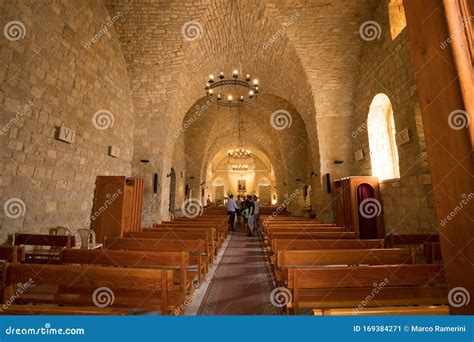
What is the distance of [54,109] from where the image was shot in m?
4.38

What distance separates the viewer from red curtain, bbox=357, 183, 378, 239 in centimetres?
587

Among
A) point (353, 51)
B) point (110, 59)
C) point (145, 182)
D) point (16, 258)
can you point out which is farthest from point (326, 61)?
point (16, 258)

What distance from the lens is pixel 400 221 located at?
5012mm

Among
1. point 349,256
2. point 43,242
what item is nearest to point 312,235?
point 349,256

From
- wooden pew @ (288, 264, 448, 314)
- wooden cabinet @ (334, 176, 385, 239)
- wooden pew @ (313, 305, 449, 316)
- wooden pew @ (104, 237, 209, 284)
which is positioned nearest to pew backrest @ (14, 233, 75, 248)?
wooden pew @ (104, 237, 209, 284)

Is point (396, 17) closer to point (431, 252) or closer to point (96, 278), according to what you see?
point (431, 252)

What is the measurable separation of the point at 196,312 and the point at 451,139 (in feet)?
9.57

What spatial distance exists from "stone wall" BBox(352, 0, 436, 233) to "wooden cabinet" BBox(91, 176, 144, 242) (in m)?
6.78

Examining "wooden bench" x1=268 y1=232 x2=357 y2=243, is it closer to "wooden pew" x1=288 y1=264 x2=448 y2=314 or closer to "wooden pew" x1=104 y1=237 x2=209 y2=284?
"wooden pew" x1=104 y1=237 x2=209 y2=284

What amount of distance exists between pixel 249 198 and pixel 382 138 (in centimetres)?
481

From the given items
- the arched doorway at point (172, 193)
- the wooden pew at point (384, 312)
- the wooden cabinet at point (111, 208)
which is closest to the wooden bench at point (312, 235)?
the wooden pew at point (384, 312)

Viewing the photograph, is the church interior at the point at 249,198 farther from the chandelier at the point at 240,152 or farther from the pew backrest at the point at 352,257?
the chandelier at the point at 240,152

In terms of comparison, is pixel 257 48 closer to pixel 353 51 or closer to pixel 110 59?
pixel 353 51

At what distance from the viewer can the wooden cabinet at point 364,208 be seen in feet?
19.1
